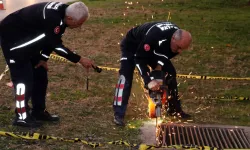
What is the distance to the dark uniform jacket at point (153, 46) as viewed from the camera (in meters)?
5.68

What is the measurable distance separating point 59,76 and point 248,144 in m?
4.23

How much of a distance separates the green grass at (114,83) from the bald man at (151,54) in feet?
1.21

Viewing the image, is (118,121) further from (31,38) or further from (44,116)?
(31,38)

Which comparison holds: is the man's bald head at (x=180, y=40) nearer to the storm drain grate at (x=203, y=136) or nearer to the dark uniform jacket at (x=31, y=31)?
the storm drain grate at (x=203, y=136)

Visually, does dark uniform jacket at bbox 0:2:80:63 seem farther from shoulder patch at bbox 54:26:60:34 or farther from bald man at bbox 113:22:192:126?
bald man at bbox 113:22:192:126

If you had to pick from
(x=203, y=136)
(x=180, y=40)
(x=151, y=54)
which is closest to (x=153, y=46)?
(x=151, y=54)

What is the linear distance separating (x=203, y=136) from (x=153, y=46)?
146 centimetres

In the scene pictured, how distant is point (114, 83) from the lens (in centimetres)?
849

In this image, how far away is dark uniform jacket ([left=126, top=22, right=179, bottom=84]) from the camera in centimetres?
568

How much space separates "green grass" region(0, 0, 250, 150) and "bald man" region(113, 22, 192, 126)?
368 mm

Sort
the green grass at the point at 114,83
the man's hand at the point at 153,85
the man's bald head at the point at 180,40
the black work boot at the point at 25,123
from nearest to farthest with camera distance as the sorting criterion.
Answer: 1. the man's bald head at the point at 180,40
2. the man's hand at the point at 153,85
3. the black work boot at the point at 25,123
4. the green grass at the point at 114,83

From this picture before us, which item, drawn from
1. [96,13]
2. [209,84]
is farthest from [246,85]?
[96,13]

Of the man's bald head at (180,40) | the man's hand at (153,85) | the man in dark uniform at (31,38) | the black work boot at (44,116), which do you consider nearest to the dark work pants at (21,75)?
the man in dark uniform at (31,38)

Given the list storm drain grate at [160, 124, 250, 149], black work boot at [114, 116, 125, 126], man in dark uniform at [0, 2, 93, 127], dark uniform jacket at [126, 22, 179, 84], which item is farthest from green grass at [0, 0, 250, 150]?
dark uniform jacket at [126, 22, 179, 84]
